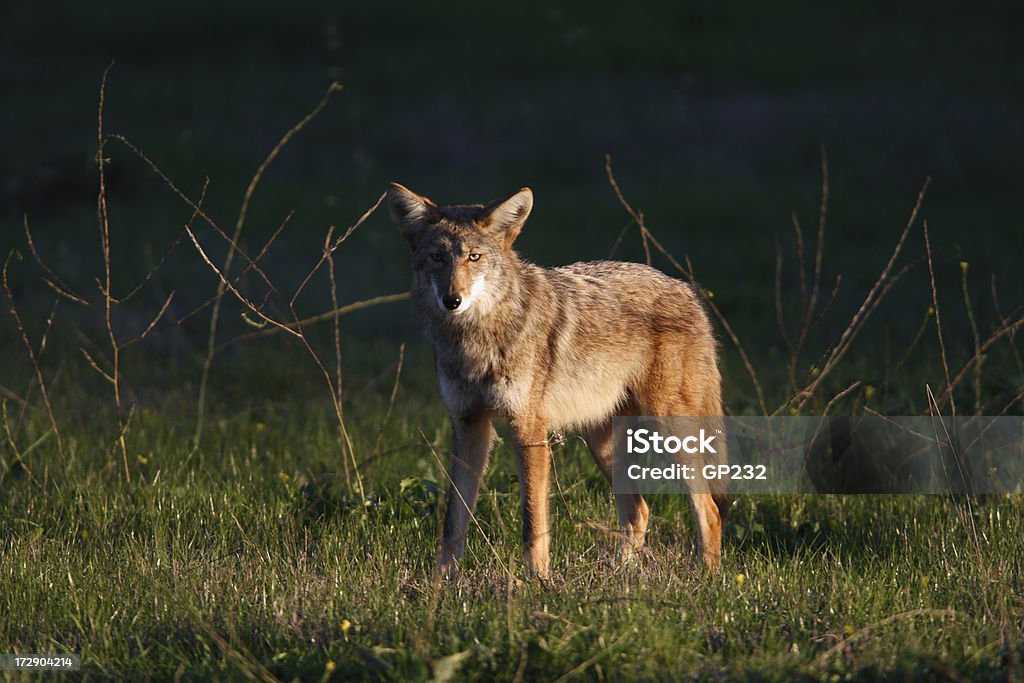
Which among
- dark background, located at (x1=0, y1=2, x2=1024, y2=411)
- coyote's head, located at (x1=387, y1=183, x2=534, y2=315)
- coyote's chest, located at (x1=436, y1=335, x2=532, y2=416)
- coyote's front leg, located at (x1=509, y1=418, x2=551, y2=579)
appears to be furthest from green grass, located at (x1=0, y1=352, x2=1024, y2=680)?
dark background, located at (x1=0, y1=2, x2=1024, y2=411)

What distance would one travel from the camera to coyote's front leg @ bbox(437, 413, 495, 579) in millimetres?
5891

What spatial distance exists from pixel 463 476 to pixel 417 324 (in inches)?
207

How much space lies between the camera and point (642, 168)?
17.8 meters

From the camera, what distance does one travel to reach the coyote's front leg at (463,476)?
5.89m

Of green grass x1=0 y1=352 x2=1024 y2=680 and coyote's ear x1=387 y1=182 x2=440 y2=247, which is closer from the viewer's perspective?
green grass x1=0 y1=352 x2=1024 y2=680

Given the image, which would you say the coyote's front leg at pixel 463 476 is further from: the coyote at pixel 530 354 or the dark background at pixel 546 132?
the dark background at pixel 546 132

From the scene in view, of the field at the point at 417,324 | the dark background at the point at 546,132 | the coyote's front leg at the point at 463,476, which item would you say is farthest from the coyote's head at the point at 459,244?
the dark background at the point at 546,132

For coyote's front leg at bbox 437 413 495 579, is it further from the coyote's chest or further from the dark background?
the dark background

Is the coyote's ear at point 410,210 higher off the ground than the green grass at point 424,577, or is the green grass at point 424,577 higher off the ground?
the coyote's ear at point 410,210

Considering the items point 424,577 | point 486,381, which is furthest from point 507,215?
point 424,577

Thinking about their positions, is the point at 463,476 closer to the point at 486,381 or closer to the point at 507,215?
the point at 486,381

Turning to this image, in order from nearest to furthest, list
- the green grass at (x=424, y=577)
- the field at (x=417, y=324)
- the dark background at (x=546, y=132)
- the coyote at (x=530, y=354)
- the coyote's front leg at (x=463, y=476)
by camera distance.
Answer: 1. the green grass at (x=424, y=577)
2. the field at (x=417, y=324)
3. the coyote at (x=530, y=354)
4. the coyote's front leg at (x=463, y=476)
5. the dark background at (x=546, y=132)

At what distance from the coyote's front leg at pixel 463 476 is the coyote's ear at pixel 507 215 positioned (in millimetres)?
921

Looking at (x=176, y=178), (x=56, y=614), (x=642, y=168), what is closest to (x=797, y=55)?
(x=642, y=168)
